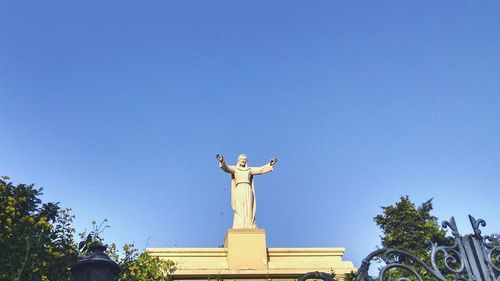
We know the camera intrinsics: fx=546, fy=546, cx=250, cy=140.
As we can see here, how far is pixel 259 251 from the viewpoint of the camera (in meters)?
14.3

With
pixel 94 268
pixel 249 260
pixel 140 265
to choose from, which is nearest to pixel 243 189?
pixel 249 260

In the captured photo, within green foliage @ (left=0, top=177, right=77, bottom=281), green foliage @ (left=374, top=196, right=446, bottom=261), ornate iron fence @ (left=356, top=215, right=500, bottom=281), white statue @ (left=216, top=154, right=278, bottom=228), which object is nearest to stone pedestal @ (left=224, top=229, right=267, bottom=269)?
white statue @ (left=216, top=154, right=278, bottom=228)

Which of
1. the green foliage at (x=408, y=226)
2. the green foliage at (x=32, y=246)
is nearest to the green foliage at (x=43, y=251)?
the green foliage at (x=32, y=246)

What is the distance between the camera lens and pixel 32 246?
9.30m

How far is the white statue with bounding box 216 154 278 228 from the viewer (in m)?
15.2

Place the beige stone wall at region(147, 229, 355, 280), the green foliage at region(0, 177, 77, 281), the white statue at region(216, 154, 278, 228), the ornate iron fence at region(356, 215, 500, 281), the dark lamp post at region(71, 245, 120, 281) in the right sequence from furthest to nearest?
the white statue at region(216, 154, 278, 228) → the beige stone wall at region(147, 229, 355, 280) → the green foliage at region(0, 177, 77, 281) → the dark lamp post at region(71, 245, 120, 281) → the ornate iron fence at region(356, 215, 500, 281)

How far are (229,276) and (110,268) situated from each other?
7.94 m

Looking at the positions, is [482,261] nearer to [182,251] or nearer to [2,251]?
[2,251]

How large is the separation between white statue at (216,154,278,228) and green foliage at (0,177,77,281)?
5230 millimetres

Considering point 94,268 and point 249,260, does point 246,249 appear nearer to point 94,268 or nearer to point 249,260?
point 249,260

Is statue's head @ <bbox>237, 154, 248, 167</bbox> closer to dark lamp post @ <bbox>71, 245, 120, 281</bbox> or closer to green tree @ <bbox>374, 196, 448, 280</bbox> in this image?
green tree @ <bbox>374, 196, 448, 280</bbox>

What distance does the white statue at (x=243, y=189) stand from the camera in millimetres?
15250

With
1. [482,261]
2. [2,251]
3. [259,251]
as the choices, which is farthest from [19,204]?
[482,261]

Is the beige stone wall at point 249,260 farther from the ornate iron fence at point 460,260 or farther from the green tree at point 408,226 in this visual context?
the ornate iron fence at point 460,260
